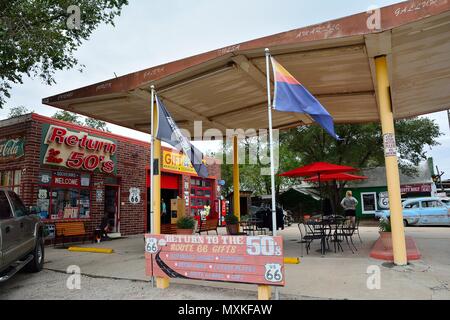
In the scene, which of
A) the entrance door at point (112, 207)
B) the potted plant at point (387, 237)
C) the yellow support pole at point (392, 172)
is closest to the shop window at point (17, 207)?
the entrance door at point (112, 207)

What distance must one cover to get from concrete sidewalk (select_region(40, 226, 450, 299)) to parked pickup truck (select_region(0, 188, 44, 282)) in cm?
66

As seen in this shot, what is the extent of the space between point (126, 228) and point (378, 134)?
16525 millimetres

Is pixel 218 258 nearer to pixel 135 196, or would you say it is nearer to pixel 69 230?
pixel 69 230

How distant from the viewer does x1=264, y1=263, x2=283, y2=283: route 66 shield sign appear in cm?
449

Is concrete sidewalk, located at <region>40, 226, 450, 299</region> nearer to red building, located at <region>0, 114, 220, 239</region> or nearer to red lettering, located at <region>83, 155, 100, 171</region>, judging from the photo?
red building, located at <region>0, 114, 220, 239</region>

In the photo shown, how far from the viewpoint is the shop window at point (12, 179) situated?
11.1 metres

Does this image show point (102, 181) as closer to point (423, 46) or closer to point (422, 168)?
point (423, 46)

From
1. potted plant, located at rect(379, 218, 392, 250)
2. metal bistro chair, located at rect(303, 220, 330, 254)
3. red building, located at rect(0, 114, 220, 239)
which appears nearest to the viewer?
potted plant, located at rect(379, 218, 392, 250)

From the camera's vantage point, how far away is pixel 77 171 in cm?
1238

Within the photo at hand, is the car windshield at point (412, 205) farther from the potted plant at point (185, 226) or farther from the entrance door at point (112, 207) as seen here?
the entrance door at point (112, 207)

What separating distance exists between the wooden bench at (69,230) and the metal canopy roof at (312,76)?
3825mm

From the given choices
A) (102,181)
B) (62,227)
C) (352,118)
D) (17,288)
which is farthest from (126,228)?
(352,118)

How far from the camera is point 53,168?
454 inches

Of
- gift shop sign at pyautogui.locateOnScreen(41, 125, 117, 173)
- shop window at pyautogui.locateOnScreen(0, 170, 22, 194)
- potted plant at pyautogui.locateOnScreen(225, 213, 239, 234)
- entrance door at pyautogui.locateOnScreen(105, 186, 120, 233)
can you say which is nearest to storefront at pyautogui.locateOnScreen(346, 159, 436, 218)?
potted plant at pyautogui.locateOnScreen(225, 213, 239, 234)
